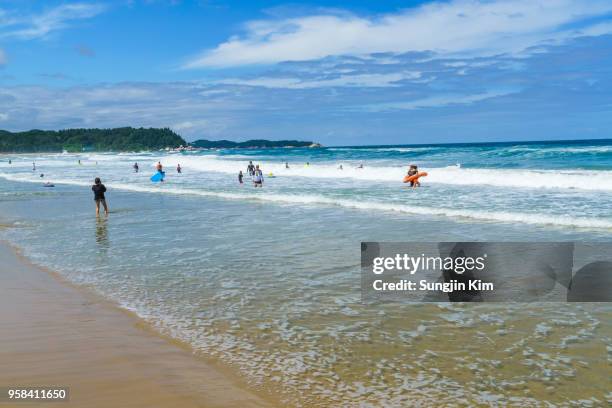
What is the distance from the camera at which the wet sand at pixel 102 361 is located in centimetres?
468

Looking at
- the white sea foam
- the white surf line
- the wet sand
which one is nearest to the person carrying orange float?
the white sea foam

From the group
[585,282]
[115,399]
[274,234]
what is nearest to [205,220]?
[274,234]

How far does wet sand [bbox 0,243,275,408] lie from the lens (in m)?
4.68

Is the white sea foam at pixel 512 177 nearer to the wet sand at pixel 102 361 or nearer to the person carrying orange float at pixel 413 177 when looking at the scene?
the person carrying orange float at pixel 413 177

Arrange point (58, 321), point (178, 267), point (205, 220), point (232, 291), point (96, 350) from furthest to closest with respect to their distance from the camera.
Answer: point (205, 220) → point (178, 267) → point (232, 291) → point (58, 321) → point (96, 350)

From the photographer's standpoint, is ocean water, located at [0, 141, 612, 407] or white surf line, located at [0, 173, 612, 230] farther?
white surf line, located at [0, 173, 612, 230]

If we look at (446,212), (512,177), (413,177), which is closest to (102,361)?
(446,212)

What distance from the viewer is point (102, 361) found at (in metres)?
5.51

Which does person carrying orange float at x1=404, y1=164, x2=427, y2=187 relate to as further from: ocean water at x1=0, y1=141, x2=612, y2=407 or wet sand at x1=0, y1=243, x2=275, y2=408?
wet sand at x1=0, y1=243, x2=275, y2=408

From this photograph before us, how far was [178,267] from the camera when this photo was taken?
10445 mm

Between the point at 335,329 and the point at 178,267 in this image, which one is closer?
the point at 335,329

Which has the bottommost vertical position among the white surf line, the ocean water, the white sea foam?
the ocean water

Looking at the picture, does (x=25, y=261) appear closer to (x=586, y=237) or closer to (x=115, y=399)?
(x=115, y=399)

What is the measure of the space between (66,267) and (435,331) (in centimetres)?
777
